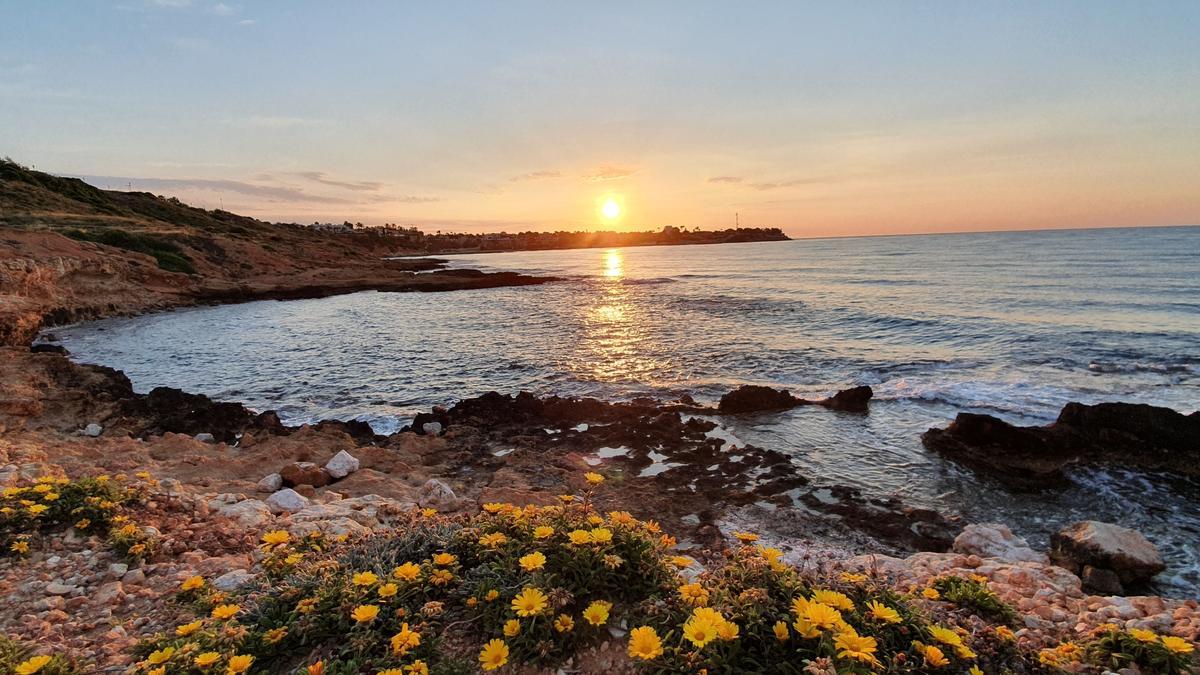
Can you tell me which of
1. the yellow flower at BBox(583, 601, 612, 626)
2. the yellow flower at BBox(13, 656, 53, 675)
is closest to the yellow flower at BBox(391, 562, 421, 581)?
the yellow flower at BBox(583, 601, 612, 626)

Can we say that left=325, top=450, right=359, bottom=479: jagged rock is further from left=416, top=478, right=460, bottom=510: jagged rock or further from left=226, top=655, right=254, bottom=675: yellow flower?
left=226, top=655, right=254, bottom=675: yellow flower

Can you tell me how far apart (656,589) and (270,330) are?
85.3 feet

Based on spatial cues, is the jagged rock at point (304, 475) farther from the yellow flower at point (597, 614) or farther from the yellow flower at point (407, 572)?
the yellow flower at point (597, 614)

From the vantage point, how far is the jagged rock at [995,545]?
20.6 ft

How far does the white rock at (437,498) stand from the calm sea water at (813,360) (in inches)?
211

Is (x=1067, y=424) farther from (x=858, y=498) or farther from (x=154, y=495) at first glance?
(x=154, y=495)

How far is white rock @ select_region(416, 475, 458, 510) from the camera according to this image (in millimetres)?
6629

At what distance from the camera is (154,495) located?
5371 millimetres

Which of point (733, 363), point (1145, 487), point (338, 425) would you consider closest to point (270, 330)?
point (338, 425)

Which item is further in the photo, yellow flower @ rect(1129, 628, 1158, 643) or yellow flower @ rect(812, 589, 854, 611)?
yellow flower @ rect(1129, 628, 1158, 643)

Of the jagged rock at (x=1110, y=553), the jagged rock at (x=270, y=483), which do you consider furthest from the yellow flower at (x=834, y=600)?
the jagged rock at (x=270, y=483)

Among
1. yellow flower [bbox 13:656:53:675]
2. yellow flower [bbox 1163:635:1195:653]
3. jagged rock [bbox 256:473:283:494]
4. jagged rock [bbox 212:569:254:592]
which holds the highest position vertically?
yellow flower [bbox 13:656:53:675]

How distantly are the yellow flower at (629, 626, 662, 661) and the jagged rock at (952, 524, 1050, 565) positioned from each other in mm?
5810

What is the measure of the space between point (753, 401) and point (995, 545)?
19.9 ft
